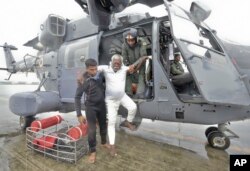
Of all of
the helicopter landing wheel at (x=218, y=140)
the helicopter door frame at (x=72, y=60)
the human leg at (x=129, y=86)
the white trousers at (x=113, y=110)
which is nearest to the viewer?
the white trousers at (x=113, y=110)

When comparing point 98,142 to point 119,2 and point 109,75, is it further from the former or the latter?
point 119,2

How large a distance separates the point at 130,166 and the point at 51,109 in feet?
11.4

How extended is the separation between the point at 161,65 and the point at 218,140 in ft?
6.76

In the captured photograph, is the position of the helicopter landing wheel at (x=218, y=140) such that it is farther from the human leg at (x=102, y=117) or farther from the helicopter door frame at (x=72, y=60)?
the helicopter door frame at (x=72, y=60)

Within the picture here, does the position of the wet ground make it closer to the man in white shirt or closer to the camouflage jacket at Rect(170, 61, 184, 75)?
the man in white shirt

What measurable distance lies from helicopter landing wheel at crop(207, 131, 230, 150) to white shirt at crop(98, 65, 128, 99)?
2.27 meters

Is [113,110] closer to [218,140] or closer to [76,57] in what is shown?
→ [218,140]

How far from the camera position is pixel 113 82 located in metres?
4.05

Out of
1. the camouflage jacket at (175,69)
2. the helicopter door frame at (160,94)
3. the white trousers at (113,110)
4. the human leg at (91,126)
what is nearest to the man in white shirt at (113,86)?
the white trousers at (113,110)

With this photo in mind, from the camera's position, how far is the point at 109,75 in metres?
4.07

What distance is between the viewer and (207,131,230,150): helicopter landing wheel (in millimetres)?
4352

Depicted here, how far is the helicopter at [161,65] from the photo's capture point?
398 centimetres

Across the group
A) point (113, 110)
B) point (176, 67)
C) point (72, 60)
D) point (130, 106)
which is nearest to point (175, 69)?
point (176, 67)

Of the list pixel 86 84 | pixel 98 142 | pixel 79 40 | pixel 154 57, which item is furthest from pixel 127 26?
pixel 98 142
